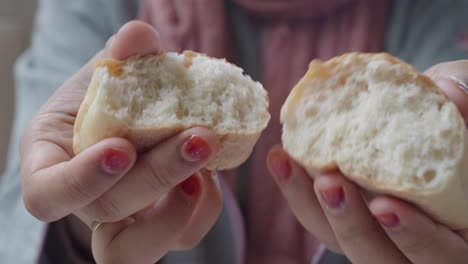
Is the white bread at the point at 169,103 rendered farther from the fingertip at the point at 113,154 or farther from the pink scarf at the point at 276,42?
the pink scarf at the point at 276,42

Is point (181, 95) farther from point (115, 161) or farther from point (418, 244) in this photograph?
point (418, 244)

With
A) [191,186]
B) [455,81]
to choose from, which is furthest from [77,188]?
[455,81]

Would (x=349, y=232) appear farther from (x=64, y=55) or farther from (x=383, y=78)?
(x=64, y=55)

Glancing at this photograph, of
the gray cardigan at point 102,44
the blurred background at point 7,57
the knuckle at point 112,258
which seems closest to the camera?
the knuckle at point 112,258

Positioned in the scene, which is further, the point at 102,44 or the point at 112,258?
the point at 102,44

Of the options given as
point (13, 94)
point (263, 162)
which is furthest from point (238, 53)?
point (13, 94)

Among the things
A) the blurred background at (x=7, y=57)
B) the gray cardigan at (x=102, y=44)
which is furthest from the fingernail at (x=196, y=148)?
the blurred background at (x=7, y=57)

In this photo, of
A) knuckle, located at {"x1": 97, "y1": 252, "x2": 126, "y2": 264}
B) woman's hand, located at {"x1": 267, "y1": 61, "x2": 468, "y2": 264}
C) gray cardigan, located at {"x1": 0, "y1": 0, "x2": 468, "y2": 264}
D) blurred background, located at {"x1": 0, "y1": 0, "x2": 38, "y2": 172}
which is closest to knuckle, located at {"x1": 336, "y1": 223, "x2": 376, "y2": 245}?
woman's hand, located at {"x1": 267, "y1": 61, "x2": 468, "y2": 264}
